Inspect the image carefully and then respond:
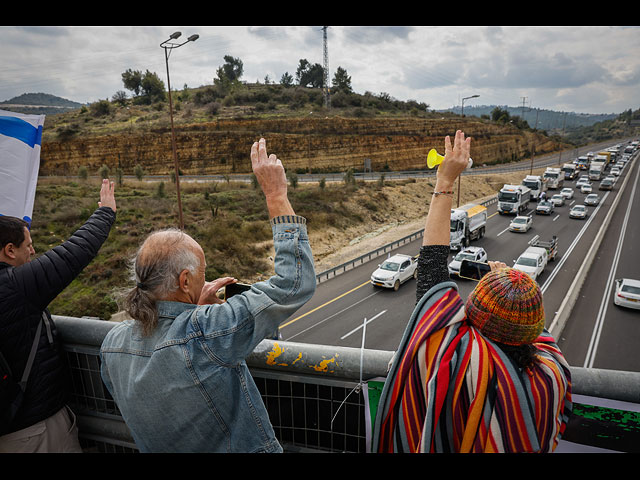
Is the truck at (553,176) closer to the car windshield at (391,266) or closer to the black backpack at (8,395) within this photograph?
the car windshield at (391,266)

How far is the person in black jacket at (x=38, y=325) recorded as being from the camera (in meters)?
1.95

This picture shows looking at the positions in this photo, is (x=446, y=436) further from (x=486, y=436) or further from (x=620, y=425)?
(x=620, y=425)

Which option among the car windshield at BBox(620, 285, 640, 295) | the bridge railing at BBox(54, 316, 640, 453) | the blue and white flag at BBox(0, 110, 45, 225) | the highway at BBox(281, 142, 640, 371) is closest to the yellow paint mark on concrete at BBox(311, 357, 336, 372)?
the bridge railing at BBox(54, 316, 640, 453)

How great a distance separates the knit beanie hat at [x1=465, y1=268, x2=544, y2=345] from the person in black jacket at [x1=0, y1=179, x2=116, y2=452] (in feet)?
6.32

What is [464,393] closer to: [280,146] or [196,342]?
[196,342]

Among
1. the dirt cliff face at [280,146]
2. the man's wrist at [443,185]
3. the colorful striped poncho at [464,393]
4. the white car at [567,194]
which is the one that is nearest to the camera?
the colorful striped poncho at [464,393]

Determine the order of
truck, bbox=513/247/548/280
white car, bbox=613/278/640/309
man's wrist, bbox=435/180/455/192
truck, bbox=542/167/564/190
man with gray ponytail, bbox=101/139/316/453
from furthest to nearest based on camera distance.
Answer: truck, bbox=542/167/564/190 → truck, bbox=513/247/548/280 → white car, bbox=613/278/640/309 → man's wrist, bbox=435/180/455/192 → man with gray ponytail, bbox=101/139/316/453

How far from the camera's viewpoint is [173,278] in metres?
1.60

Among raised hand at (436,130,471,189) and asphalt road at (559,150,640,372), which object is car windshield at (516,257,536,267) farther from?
raised hand at (436,130,471,189)

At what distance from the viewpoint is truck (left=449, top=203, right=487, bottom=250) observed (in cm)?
2388

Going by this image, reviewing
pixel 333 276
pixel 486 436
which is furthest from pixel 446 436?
pixel 333 276

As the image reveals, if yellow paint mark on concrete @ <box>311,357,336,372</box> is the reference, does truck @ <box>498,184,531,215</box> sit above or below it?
below

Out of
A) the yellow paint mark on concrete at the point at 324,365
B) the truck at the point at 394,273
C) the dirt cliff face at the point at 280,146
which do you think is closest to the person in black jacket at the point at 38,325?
the yellow paint mark on concrete at the point at 324,365

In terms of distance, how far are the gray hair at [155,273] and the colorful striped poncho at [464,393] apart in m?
0.96
